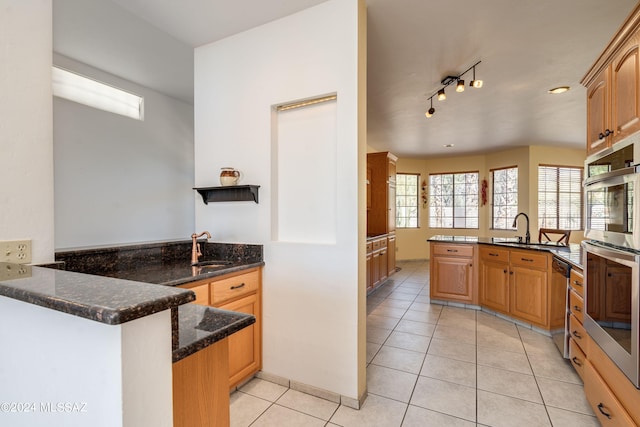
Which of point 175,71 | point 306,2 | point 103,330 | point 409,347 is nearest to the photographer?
point 103,330

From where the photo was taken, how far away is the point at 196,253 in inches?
92.7

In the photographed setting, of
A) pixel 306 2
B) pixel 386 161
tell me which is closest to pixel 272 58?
pixel 306 2

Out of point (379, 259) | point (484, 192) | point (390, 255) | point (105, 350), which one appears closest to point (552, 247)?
point (379, 259)

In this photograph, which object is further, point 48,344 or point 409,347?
point 409,347

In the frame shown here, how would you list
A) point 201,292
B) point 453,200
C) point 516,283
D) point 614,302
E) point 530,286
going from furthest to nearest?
point 453,200 → point 516,283 → point 530,286 → point 201,292 → point 614,302

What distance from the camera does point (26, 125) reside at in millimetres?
1247

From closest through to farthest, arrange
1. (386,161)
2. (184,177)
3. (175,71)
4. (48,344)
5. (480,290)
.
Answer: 1. (48,344)
2. (175,71)
3. (480,290)
4. (184,177)
5. (386,161)

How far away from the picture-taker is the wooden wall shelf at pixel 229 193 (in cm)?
231

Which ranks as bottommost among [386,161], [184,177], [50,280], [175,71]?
[50,280]

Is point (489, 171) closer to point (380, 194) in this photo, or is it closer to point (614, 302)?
point (380, 194)

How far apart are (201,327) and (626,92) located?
7.74 feet

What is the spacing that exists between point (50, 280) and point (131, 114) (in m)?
3.93

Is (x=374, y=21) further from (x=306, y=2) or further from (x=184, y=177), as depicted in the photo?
(x=184, y=177)

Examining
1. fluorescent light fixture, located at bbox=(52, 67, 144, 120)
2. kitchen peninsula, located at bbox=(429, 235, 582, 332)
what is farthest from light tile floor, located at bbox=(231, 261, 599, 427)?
fluorescent light fixture, located at bbox=(52, 67, 144, 120)
